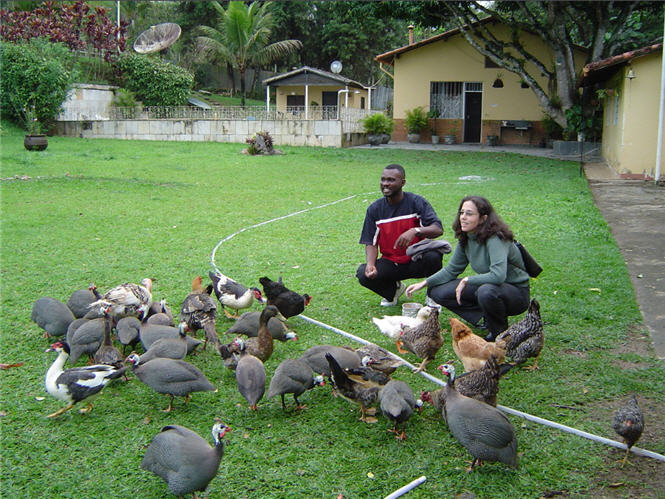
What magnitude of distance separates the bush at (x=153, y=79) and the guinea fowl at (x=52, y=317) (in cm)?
2785

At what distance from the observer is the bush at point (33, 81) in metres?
25.3

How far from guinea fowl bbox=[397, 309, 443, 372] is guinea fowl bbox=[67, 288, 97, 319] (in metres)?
2.78

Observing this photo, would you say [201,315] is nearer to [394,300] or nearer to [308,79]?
[394,300]

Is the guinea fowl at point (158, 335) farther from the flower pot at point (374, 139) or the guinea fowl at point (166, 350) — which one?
the flower pot at point (374, 139)

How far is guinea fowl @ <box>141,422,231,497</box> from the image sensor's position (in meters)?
3.15

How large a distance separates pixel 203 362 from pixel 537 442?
8.21ft

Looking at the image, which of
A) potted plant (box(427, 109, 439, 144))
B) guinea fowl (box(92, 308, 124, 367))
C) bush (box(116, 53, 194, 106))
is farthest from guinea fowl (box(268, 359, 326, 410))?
bush (box(116, 53, 194, 106))

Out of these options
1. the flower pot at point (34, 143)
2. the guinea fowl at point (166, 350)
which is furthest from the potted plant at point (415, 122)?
the guinea fowl at point (166, 350)

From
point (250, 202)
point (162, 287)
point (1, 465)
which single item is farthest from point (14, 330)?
point (250, 202)

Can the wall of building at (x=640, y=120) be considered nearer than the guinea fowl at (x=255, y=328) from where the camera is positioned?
No

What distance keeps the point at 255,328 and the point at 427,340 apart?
1.44 m

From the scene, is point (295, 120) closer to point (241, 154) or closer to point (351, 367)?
point (241, 154)

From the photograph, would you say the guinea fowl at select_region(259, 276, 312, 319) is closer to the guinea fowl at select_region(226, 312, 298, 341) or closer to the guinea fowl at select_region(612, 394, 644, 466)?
the guinea fowl at select_region(226, 312, 298, 341)

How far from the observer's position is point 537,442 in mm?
3686
